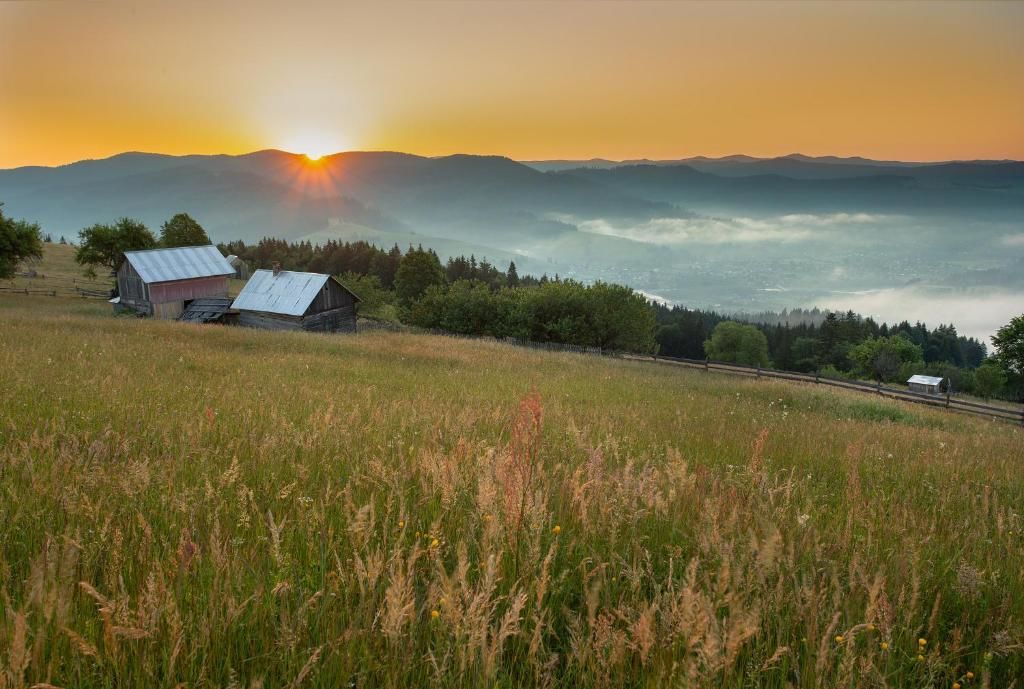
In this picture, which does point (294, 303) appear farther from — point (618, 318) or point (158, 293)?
point (618, 318)

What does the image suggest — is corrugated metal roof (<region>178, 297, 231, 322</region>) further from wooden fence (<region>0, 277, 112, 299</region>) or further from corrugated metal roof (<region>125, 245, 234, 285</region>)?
wooden fence (<region>0, 277, 112, 299</region>)

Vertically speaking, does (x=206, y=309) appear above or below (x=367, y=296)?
below

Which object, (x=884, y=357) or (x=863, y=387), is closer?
(x=863, y=387)

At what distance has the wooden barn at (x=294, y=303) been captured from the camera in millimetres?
46938

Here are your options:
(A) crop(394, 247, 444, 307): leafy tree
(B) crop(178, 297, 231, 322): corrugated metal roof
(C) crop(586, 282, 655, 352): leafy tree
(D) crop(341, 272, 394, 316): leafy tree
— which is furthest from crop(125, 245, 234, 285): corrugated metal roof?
(A) crop(394, 247, 444, 307): leafy tree

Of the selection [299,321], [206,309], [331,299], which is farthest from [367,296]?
[299,321]

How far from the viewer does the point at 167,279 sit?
51000 millimetres

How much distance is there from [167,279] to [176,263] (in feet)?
8.01

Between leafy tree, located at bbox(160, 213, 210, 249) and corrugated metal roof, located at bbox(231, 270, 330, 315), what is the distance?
3826 centimetres

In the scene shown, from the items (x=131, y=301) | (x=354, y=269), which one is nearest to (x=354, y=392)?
(x=131, y=301)

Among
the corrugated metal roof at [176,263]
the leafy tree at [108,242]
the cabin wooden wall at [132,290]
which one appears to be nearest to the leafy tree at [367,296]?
the leafy tree at [108,242]

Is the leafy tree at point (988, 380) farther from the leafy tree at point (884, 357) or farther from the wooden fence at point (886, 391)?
the wooden fence at point (886, 391)

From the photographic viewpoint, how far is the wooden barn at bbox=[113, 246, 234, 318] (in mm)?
50062

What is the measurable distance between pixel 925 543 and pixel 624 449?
319 cm
